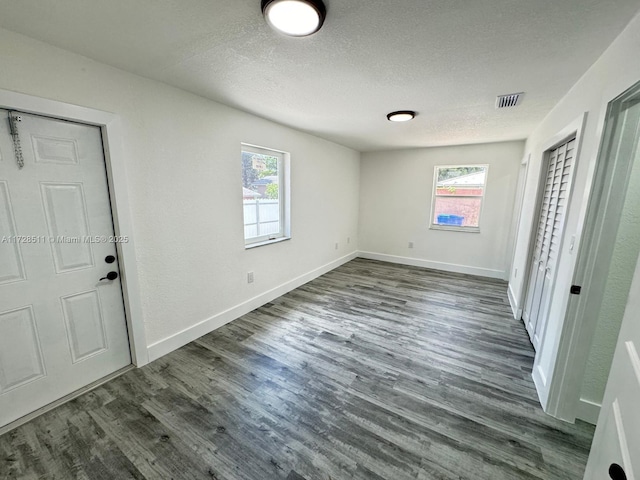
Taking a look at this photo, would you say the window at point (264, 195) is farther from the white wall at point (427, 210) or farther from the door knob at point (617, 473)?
the door knob at point (617, 473)

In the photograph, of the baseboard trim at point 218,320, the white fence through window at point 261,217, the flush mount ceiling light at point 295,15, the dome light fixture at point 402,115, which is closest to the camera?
the flush mount ceiling light at point 295,15

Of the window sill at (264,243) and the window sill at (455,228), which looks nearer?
the window sill at (264,243)

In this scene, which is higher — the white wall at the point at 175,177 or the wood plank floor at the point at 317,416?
the white wall at the point at 175,177

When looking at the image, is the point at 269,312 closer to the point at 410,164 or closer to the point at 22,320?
the point at 22,320

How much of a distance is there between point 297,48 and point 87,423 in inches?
109

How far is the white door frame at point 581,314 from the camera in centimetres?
146

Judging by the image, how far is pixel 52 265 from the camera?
5.68ft

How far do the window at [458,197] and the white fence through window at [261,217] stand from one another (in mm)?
3192

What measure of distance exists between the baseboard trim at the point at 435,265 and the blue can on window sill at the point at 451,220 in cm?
80

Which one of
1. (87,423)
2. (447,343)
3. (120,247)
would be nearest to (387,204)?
(447,343)

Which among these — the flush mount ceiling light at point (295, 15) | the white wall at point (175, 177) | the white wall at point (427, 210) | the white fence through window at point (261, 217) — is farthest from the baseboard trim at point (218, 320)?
the flush mount ceiling light at point (295, 15)

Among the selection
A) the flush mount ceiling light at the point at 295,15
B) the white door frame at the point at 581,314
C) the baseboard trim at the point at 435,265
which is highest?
the flush mount ceiling light at the point at 295,15

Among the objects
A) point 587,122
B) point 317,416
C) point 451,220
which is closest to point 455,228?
point 451,220

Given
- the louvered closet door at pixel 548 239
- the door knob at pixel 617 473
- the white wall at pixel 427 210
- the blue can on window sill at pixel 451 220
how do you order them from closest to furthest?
the door knob at pixel 617 473
the louvered closet door at pixel 548 239
the white wall at pixel 427 210
the blue can on window sill at pixel 451 220
